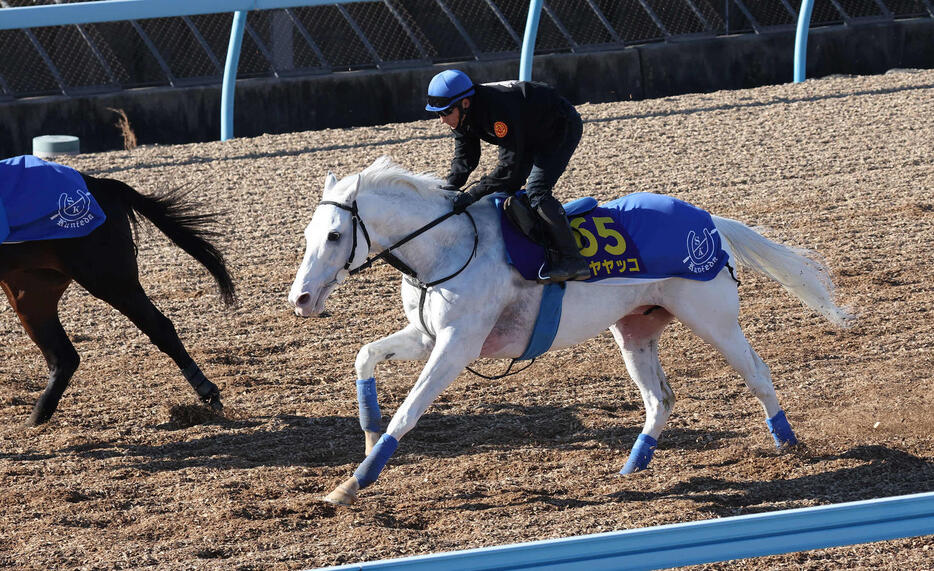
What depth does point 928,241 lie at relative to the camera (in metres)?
8.31

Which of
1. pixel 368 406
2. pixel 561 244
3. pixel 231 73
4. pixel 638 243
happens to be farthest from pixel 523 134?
pixel 231 73

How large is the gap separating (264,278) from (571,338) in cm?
351

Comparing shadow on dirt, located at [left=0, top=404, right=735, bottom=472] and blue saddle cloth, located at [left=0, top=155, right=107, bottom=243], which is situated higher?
blue saddle cloth, located at [left=0, top=155, right=107, bottom=243]

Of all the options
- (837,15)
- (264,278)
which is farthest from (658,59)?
(264,278)

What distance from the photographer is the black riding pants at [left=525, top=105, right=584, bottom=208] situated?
5.10m

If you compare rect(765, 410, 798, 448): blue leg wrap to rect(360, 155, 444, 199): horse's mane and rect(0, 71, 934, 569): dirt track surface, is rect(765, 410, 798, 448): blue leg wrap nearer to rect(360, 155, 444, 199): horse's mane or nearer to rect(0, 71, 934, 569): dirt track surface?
rect(0, 71, 934, 569): dirt track surface

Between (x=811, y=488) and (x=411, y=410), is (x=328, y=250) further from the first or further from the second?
(x=811, y=488)

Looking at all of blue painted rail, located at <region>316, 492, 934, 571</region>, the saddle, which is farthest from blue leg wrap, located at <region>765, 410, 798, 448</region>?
blue painted rail, located at <region>316, 492, 934, 571</region>

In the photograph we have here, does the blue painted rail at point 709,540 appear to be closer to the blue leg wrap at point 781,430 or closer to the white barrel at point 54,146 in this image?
the blue leg wrap at point 781,430

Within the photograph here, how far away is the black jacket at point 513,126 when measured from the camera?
499cm

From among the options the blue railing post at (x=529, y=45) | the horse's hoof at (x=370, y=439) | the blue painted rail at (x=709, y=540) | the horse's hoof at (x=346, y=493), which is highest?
the blue painted rail at (x=709, y=540)

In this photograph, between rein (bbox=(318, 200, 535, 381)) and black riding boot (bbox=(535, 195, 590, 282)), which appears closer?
rein (bbox=(318, 200, 535, 381))

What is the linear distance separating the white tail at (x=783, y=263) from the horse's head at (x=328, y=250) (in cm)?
185

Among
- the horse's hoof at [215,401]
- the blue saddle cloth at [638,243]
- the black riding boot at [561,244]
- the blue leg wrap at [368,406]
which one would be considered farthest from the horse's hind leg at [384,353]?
the horse's hoof at [215,401]
